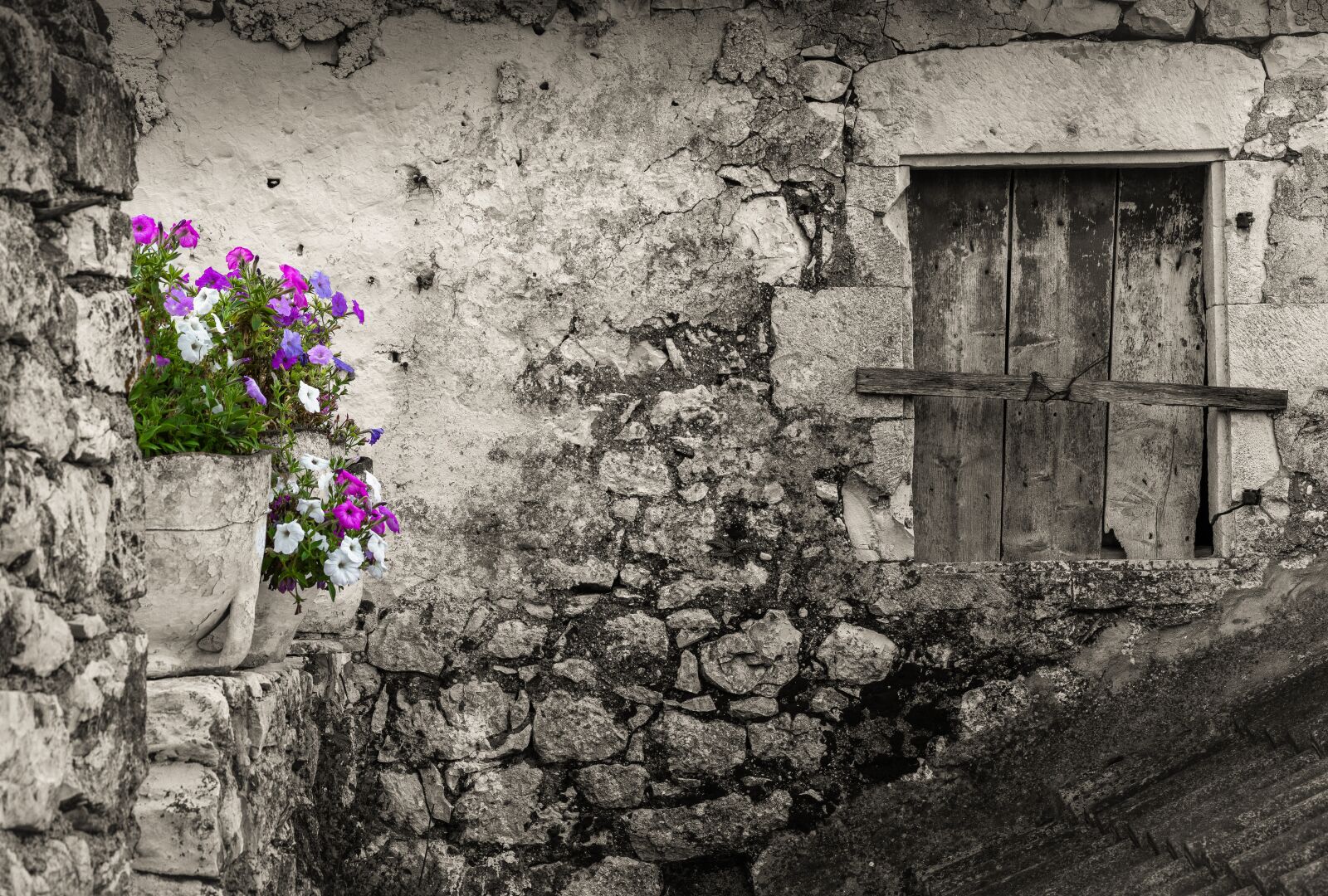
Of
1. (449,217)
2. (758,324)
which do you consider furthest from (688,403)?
(449,217)

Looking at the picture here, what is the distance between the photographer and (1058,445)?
11.3ft

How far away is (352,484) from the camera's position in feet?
8.23

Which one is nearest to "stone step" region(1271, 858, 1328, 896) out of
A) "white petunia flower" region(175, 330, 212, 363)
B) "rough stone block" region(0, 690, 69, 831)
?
"rough stone block" region(0, 690, 69, 831)

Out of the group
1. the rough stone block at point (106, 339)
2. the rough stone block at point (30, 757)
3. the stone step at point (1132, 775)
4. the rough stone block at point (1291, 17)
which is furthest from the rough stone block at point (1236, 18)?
the rough stone block at point (30, 757)

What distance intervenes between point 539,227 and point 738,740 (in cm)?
152

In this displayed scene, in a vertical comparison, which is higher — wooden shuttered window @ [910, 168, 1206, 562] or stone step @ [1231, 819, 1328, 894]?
wooden shuttered window @ [910, 168, 1206, 562]

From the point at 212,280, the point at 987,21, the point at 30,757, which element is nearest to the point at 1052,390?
the point at 987,21

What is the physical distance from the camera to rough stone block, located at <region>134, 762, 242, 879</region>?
2.06 m

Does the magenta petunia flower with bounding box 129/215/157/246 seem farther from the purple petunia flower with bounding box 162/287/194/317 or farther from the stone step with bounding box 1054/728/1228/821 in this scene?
the stone step with bounding box 1054/728/1228/821

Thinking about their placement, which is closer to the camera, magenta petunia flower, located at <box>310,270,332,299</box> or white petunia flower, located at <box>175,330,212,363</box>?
white petunia flower, located at <box>175,330,212,363</box>

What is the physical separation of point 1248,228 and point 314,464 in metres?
2.52

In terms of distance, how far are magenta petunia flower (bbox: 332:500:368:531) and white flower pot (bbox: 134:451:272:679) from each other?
188 mm

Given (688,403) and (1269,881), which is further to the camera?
(688,403)

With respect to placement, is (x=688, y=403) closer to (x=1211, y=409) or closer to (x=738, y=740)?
(x=738, y=740)
